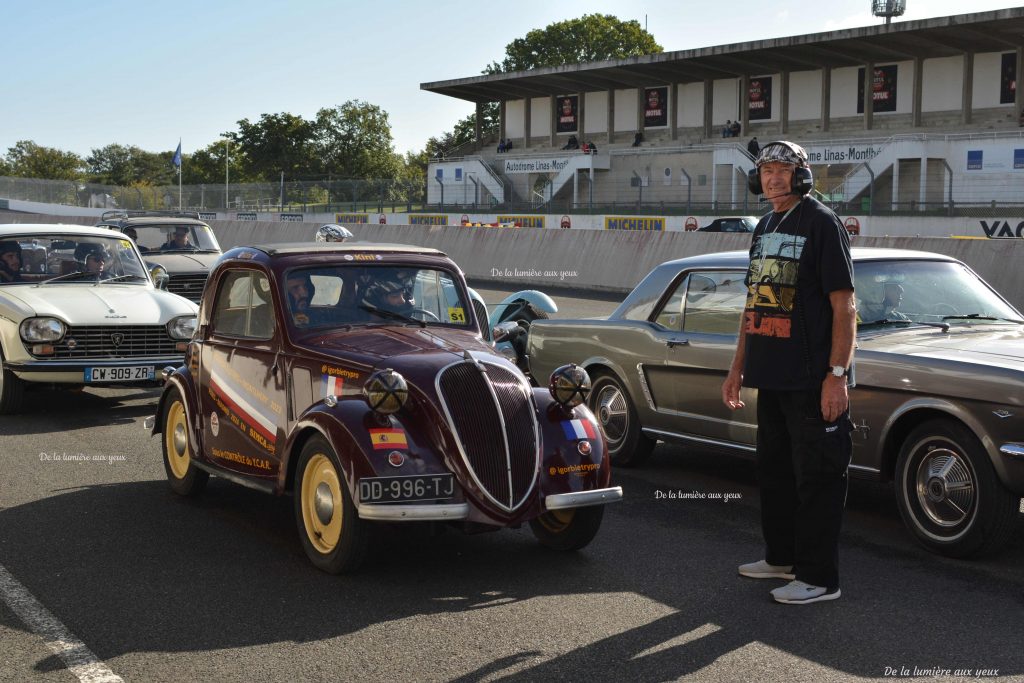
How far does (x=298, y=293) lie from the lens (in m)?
6.65

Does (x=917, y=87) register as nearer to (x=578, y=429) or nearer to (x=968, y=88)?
(x=968, y=88)

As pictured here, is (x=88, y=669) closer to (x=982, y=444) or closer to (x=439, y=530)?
(x=439, y=530)

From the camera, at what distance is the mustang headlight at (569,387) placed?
5.93m

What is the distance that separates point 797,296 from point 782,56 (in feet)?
174

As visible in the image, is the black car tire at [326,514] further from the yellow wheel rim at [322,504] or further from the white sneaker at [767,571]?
the white sneaker at [767,571]

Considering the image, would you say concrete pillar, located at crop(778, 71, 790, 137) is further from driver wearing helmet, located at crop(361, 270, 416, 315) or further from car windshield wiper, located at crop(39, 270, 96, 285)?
driver wearing helmet, located at crop(361, 270, 416, 315)

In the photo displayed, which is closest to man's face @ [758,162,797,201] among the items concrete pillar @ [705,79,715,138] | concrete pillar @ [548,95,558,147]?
concrete pillar @ [705,79,715,138]

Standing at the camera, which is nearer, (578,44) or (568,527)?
(568,527)

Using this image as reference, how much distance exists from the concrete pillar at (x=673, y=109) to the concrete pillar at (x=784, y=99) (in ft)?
21.9

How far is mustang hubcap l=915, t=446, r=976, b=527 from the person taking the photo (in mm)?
5914

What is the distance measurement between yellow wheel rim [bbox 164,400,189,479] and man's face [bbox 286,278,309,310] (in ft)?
4.13

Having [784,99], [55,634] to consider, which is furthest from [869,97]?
[55,634]

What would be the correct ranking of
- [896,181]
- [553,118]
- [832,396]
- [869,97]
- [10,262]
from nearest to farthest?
[832,396] → [10,262] → [896,181] → [869,97] → [553,118]

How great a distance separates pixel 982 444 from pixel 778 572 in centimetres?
118
